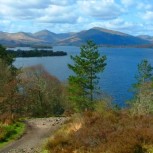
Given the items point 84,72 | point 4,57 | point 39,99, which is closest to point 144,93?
point 84,72

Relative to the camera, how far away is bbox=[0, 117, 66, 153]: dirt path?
776 inches

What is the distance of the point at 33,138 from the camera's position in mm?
23266

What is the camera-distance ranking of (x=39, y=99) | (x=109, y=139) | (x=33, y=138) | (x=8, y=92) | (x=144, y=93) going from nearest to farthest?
(x=109, y=139) → (x=33, y=138) → (x=144, y=93) → (x=8, y=92) → (x=39, y=99)

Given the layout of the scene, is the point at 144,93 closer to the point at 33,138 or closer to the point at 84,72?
the point at 84,72

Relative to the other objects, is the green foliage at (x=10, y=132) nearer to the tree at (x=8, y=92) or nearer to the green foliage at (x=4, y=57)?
the tree at (x=8, y=92)

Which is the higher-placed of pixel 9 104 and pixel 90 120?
pixel 90 120

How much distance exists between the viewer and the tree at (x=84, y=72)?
161 feet

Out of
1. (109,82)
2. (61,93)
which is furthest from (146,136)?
(109,82)

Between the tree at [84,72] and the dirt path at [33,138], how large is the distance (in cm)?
1884

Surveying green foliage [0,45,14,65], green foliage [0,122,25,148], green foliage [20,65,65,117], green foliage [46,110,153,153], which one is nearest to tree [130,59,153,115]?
green foliage [0,122,25,148]

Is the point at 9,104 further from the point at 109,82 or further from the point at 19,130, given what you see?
the point at 109,82

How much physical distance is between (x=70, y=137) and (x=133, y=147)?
Answer: 3.95 meters

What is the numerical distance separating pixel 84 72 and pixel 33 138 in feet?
86.8

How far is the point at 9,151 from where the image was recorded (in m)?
19.4
